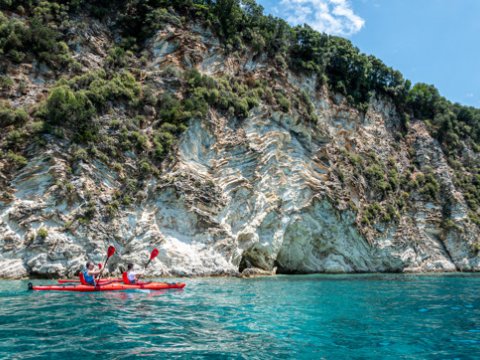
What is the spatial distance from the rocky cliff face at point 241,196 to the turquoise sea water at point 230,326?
6.47 m

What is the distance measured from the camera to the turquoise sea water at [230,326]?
8.29m

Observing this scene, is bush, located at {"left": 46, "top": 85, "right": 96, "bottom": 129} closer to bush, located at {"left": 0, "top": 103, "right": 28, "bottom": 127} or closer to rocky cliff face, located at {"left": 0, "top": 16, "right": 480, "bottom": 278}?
bush, located at {"left": 0, "top": 103, "right": 28, "bottom": 127}

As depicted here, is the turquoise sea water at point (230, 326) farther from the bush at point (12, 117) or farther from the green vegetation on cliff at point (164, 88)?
the green vegetation on cliff at point (164, 88)

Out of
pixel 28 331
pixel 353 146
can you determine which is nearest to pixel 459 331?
pixel 28 331

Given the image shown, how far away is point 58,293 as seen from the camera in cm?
1645

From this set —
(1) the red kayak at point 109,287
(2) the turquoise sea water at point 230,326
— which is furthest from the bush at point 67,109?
(1) the red kayak at point 109,287

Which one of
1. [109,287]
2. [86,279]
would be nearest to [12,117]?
[86,279]

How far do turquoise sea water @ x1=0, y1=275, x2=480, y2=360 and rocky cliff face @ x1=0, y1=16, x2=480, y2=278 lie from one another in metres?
6.47

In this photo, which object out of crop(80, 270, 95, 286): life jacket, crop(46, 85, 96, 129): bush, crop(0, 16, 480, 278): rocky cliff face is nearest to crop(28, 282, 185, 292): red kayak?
crop(80, 270, 95, 286): life jacket

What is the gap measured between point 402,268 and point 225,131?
2344 cm

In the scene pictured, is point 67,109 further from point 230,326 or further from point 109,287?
point 230,326

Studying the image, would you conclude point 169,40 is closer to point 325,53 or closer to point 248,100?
point 248,100

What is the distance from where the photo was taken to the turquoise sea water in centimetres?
829

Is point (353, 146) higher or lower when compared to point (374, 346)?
higher
